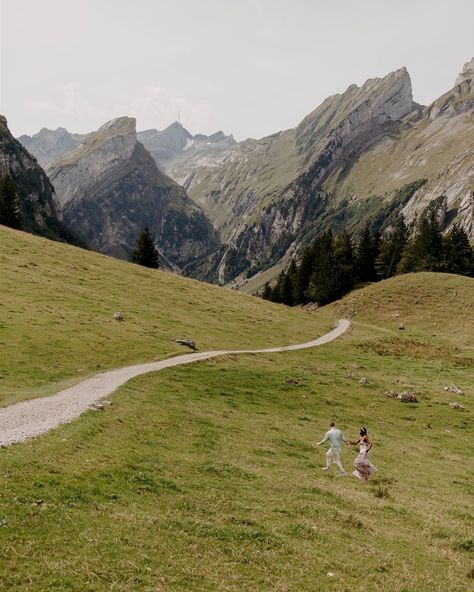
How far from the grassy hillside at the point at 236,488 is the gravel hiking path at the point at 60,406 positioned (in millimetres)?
1049

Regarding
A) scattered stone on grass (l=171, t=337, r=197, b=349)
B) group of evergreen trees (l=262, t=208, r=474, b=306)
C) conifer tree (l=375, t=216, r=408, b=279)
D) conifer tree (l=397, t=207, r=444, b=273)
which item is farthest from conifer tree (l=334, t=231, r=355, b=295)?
scattered stone on grass (l=171, t=337, r=197, b=349)

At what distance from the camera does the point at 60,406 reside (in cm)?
2634

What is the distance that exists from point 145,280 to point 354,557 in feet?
238

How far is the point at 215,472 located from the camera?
20.0 metres

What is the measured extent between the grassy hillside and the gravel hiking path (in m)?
1.05

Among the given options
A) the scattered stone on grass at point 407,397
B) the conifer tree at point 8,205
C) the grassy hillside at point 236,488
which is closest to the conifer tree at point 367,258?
the grassy hillside at point 236,488

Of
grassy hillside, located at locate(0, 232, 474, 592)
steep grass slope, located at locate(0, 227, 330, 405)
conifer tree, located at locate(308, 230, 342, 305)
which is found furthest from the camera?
conifer tree, located at locate(308, 230, 342, 305)

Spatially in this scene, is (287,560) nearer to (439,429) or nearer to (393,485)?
(393,485)

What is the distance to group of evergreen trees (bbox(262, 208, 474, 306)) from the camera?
117000 mm

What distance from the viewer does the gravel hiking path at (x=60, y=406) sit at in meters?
20.8

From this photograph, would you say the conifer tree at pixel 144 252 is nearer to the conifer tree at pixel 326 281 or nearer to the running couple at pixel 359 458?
the conifer tree at pixel 326 281

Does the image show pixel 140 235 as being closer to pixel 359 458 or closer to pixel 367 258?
pixel 367 258

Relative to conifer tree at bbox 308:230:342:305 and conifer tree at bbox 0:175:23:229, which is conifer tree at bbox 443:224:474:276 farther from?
conifer tree at bbox 0:175:23:229

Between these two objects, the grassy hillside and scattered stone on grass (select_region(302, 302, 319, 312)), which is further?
scattered stone on grass (select_region(302, 302, 319, 312))
